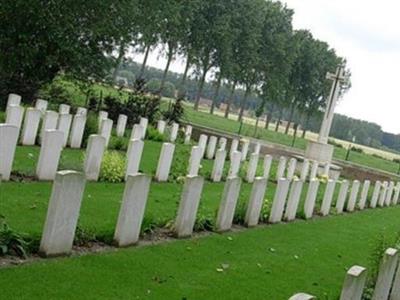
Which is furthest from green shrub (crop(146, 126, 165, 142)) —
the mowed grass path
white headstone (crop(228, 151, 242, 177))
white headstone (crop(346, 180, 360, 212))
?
the mowed grass path

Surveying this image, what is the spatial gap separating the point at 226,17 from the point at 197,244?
4830cm

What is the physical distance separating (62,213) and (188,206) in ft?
8.20

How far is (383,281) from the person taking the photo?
702cm

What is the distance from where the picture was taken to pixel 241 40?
59125 millimetres

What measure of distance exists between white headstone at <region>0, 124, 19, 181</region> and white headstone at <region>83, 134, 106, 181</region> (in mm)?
1766

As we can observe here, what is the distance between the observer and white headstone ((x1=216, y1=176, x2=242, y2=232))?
32.1 feet

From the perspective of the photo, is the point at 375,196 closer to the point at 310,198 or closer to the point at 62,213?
the point at 310,198

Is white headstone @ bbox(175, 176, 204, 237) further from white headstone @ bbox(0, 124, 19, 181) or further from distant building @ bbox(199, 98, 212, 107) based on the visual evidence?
distant building @ bbox(199, 98, 212, 107)

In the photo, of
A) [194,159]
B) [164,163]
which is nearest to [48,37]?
[194,159]

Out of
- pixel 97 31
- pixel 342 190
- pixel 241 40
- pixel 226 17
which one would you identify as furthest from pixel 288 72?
pixel 342 190

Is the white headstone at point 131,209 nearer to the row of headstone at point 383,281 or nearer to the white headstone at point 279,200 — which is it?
the row of headstone at point 383,281

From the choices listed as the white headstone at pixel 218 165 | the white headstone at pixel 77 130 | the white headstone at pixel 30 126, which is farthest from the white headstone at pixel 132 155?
the white headstone at pixel 218 165

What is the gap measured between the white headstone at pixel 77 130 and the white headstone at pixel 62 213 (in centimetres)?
801

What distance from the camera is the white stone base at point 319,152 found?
2578 cm
